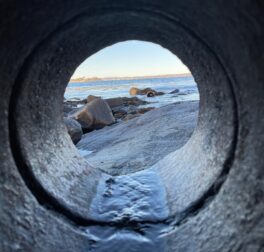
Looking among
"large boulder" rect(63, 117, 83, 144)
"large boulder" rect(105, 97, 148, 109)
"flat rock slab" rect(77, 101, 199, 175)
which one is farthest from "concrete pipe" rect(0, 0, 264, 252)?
"large boulder" rect(105, 97, 148, 109)

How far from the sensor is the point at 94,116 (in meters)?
10.9

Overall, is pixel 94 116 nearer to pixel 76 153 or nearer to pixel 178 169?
pixel 76 153

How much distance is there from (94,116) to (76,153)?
7186 millimetres

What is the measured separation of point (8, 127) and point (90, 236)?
3.57 ft

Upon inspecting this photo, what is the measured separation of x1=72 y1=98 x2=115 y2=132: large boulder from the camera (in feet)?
35.3

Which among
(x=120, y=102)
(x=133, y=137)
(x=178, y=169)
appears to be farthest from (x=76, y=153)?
(x=120, y=102)

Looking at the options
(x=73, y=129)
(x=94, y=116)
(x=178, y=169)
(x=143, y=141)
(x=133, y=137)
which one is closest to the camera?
(x=178, y=169)

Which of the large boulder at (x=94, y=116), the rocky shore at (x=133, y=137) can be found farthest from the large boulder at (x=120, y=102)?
the rocky shore at (x=133, y=137)

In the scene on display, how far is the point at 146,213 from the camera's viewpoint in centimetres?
328

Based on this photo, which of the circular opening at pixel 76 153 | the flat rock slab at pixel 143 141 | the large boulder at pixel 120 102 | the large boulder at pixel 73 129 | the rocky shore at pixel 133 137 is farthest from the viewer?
the large boulder at pixel 120 102

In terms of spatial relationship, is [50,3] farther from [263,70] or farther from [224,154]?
[224,154]

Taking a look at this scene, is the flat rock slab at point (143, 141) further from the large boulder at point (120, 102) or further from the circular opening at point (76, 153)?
the large boulder at point (120, 102)

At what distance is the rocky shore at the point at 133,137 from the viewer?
534 cm

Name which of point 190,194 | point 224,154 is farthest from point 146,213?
point 224,154
